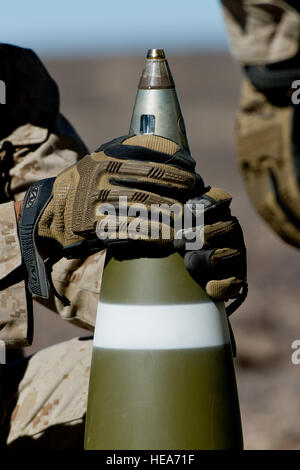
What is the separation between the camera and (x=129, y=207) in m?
2.08

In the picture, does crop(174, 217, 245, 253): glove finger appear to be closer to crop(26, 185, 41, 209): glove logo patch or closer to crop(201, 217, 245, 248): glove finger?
crop(201, 217, 245, 248): glove finger

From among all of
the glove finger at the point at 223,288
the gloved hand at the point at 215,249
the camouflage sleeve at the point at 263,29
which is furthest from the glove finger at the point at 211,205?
the camouflage sleeve at the point at 263,29

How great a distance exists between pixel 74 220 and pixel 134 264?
0.15m

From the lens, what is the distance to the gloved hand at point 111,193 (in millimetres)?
2090

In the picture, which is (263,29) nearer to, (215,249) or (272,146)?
(272,146)

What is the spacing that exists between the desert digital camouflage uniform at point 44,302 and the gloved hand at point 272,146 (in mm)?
1181

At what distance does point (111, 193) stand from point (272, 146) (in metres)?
0.59

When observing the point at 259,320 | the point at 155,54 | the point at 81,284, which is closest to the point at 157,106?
the point at 155,54

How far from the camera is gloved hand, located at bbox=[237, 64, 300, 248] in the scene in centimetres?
155

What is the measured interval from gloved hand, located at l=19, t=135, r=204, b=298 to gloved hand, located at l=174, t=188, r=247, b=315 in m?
0.03

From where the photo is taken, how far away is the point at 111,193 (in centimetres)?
210

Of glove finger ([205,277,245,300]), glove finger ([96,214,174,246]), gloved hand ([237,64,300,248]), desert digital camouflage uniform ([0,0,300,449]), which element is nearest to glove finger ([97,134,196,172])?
glove finger ([96,214,174,246])

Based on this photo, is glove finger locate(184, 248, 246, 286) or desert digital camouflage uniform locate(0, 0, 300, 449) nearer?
glove finger locate(184, 248, 246, 286)
